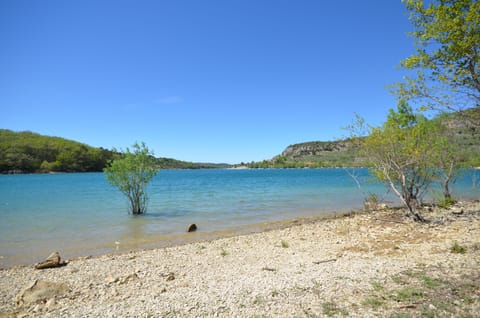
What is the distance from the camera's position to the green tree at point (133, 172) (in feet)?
72.4

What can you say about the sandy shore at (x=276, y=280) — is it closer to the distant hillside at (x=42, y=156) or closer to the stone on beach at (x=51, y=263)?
the stone on beach at (x=51, y=263)

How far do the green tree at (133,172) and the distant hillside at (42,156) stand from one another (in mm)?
101915

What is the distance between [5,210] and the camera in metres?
24.7

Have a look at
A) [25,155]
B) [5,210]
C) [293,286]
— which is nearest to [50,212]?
[5,210]

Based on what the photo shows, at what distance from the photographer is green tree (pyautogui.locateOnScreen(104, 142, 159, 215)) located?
22.1m

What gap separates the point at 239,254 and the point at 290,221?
346 inches

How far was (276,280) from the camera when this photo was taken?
718 centimetres

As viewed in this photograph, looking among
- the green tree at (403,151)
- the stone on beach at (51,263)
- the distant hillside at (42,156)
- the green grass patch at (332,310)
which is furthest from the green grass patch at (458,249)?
the distant hillside at (42,156)

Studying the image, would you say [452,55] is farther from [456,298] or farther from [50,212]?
[50,212]

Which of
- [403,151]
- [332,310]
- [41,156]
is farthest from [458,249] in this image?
[41,156]

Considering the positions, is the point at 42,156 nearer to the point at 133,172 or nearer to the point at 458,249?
the point at 133,172

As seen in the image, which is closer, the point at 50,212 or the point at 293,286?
the point at 293,286

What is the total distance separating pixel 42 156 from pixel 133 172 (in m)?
165

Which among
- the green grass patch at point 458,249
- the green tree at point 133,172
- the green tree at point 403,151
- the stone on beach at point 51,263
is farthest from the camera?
the green tree at point 133,172
